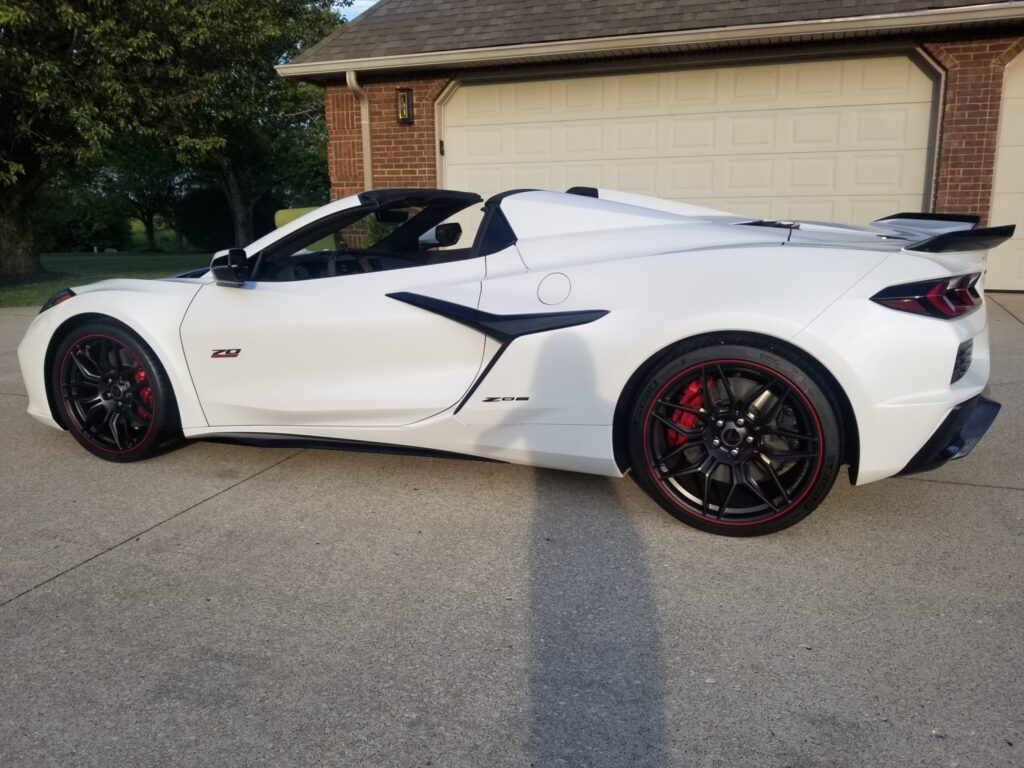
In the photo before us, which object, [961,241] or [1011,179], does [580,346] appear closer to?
[961,241]

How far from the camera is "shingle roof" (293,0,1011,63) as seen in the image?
909cm

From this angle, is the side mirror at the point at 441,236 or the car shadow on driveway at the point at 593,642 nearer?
the car shadow on driveway at the point at 593,642

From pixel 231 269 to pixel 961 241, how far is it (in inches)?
122

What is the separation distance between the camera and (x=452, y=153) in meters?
11.1

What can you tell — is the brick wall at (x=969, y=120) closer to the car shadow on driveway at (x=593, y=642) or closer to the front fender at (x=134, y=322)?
the car shadow on driveway at (x=593, y=642)

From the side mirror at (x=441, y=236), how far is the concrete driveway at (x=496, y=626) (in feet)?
3.94

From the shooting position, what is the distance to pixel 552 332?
11.1 ft

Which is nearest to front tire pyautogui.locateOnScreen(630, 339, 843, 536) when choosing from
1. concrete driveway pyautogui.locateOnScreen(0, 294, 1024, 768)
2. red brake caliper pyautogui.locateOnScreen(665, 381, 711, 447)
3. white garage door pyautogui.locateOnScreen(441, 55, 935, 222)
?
red brake caliper pyautogui.locateOnScreen(665, 381, 711, 447)

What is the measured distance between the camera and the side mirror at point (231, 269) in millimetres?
3949

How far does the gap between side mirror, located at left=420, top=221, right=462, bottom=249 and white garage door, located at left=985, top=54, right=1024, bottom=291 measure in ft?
25.2

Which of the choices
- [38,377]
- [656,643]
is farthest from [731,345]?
[38,377]

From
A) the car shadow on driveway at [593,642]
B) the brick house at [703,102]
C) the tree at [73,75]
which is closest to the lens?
the car shadow on driveway at [593,642]

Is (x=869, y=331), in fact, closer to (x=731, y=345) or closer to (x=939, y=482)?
(x=731, y=345)

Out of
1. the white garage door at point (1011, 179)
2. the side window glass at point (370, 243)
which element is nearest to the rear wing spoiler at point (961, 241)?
the side window glass at point (370, 243)
